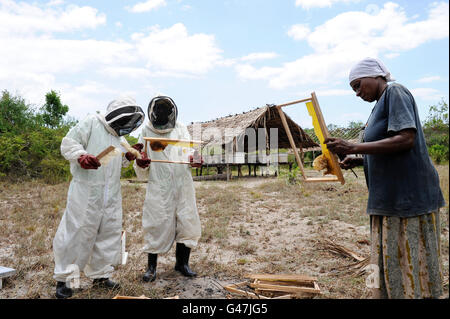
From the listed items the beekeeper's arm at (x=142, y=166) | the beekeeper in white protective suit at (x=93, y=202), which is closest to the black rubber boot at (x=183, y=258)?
the beekeeper in white protective suit at (x=93, y=202)

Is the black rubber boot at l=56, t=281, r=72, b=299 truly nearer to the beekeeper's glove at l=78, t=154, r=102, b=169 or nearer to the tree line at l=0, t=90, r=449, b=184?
the beekeeper's glove at l=78, t=154, r=102, b=169

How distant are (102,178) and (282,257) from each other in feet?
8.87

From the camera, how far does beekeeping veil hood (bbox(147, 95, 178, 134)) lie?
141 inches

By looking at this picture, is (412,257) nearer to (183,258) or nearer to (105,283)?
(183,258)

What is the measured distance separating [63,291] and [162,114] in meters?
2.10

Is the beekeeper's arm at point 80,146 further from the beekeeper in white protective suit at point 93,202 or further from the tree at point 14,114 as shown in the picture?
the tree at point 14,114

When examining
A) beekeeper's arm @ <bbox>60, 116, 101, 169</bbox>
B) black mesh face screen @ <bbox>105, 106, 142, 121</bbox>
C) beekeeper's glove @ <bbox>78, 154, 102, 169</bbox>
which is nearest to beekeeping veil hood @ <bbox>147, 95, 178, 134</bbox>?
black mesh face screen @ <bbox>105, 106, 142, 121</bbox>

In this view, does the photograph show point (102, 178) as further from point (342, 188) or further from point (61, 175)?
point (61, 175)

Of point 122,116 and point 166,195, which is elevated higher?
point 122,116

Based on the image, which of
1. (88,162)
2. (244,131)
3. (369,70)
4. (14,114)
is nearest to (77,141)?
(88,162)

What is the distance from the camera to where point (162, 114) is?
362 centimetres

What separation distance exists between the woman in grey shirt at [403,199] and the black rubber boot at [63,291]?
2.80 m
